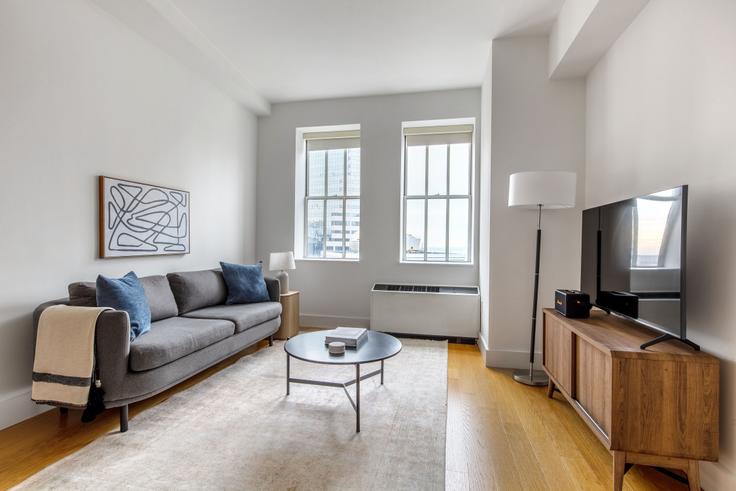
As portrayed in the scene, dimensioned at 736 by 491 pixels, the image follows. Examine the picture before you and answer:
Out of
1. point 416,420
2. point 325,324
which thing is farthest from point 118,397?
point 325,324

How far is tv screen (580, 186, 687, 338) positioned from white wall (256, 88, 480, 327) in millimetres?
2194

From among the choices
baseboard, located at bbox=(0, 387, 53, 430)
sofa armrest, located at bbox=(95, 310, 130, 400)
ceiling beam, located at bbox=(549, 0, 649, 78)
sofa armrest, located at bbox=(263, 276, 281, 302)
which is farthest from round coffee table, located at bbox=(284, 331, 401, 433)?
ceiling beam, located at bbox=(549, 0, 649, 78)

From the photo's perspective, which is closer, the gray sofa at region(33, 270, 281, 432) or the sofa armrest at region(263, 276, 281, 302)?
the gray sofa at region(33, 270, 281, 432)

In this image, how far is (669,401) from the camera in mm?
1601

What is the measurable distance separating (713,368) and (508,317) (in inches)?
73.4

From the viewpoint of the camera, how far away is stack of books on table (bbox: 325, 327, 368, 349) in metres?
2.55

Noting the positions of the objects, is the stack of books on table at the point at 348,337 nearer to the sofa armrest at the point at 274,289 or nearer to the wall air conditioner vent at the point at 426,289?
the sofa armrest at the point at 274,289

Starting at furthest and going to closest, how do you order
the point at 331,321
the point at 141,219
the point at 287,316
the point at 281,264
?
1. the point at 331,321
2. the point at 281,264
3. the point at 287,316
4. the point at 141,219

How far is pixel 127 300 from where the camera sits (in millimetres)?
2438

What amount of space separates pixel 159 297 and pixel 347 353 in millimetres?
1770

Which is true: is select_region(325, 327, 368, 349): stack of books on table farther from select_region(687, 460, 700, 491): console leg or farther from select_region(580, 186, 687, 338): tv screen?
select_region(687, 460, 700, 491): console leg

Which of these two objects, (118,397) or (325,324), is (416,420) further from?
(325,324)

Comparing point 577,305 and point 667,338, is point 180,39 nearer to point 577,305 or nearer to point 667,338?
point 577,305

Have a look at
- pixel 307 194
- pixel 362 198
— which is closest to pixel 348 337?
pixel 362 198
